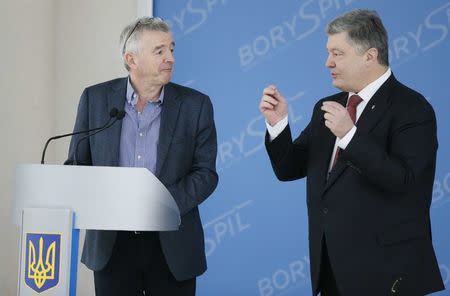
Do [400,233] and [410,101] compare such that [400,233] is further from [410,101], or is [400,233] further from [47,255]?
[47,255]

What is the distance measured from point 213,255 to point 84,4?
1.70 metres

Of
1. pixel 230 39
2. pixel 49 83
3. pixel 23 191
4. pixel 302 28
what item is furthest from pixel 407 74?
pixel 23 191

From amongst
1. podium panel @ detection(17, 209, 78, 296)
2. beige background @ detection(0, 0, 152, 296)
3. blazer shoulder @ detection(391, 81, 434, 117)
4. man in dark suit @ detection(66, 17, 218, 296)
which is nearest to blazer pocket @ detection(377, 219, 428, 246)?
blazer shoulder @ detection(391, 81, 434, 117)

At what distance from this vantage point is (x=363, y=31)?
212cm

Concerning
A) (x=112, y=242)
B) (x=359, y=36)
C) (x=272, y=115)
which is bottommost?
(x=112, y=242)

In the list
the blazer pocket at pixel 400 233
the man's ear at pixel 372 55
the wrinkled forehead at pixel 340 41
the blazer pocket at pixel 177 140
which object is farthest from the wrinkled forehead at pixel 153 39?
the blazer pocket at pixel 400 233

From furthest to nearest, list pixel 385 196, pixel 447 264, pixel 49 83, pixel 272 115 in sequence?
pixel 49 83
pixel 447 264
pixel 272 115
pixel 385 196

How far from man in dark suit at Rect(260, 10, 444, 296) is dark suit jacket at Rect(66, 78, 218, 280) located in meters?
0.31

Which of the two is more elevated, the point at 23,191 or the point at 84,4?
the point at 84,4

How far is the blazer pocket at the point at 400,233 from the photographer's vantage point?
201 centimetres

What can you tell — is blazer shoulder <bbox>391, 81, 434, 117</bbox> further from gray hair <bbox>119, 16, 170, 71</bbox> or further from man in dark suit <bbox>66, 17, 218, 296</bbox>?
gray hair <bbox>119, 16, 170, 71</bbox>

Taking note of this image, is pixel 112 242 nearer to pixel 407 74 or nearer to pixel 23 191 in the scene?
pixel 23 191

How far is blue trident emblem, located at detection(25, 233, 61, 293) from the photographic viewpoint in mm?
1767

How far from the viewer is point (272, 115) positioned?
→ 2238 mm
